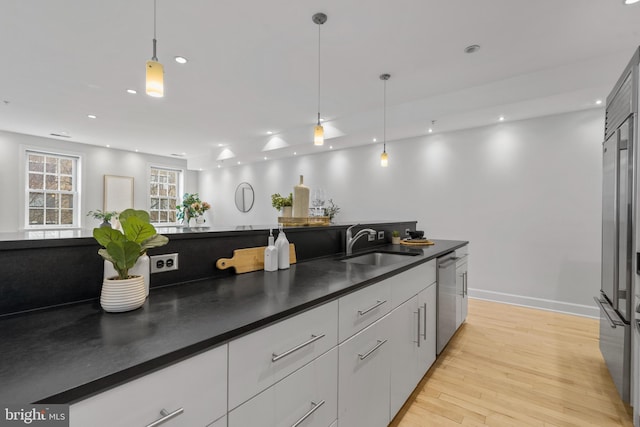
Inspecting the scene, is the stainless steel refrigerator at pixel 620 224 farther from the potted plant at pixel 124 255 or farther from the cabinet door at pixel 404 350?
the potted plant at pixel 124 255

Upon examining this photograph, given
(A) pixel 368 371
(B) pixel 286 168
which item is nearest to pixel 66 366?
(A) pixel 368 371

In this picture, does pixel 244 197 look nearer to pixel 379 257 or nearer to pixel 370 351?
pixel 379 257

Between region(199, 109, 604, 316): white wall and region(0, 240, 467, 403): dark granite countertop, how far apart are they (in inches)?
137

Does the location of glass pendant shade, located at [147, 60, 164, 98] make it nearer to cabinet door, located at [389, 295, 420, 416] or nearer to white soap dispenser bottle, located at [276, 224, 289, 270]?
white soap dispenser bottle, located at [276, 224, 289, 270]

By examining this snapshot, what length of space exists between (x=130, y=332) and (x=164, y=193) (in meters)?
7.99

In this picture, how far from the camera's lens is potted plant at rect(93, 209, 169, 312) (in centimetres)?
95

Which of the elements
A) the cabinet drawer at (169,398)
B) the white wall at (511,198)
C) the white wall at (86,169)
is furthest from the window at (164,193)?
the cabinet drawer at (169,398)

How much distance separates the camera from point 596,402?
1906 millimetres

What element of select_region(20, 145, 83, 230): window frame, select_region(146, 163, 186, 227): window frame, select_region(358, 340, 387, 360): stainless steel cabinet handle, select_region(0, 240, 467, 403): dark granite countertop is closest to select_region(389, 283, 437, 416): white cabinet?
select_region(358, 340, 387, 360): stainless steel cabinet handle

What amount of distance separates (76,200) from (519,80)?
8.08 metres

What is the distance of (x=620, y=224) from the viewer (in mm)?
1870

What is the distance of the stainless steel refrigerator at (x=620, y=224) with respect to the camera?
1729 millimetres

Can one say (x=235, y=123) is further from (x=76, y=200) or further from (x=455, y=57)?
(x=76, y=200)

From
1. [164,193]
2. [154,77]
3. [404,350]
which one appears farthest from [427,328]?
[164,193]
